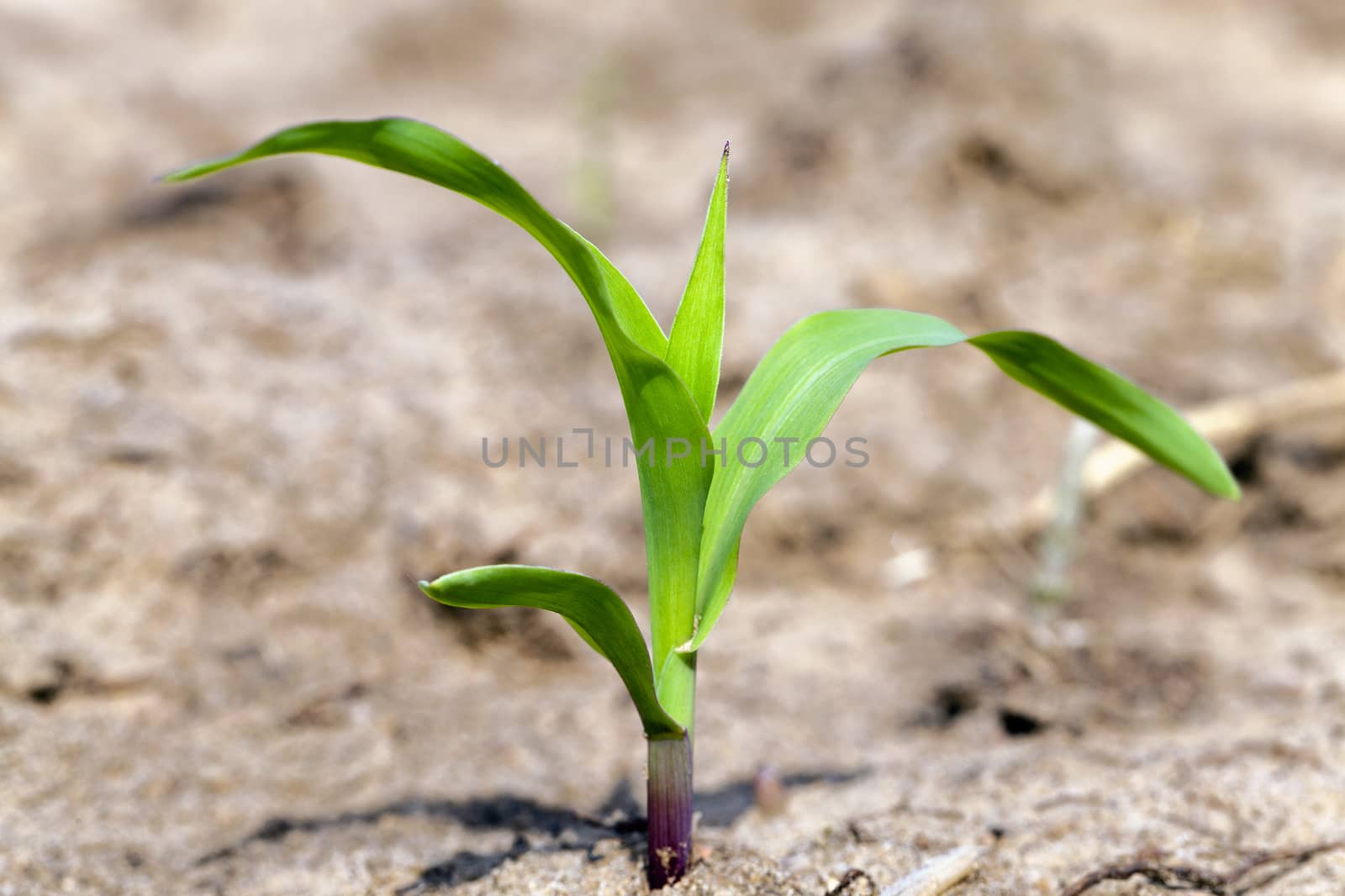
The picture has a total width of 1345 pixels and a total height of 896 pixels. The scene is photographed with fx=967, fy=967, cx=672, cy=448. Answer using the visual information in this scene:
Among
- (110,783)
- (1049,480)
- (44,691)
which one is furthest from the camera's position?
(1049,480)

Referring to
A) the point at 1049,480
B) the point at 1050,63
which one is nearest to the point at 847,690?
the point at 1049,480

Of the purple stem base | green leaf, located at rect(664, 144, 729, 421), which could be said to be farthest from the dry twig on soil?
green leaf, located at rect(664, 144, 729, 421)

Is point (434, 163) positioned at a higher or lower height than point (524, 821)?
higher

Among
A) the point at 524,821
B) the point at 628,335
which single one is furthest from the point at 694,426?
the point at 524,821

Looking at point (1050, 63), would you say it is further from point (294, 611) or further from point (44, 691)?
point (44, 691)

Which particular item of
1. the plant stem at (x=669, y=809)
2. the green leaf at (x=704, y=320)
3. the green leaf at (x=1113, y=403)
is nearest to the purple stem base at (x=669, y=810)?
the plant stem at (x=669, y=809)

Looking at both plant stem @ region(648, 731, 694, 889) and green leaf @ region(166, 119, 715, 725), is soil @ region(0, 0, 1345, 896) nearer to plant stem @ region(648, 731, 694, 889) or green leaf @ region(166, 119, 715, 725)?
plant stem @ region(648, 731, 694, 889)

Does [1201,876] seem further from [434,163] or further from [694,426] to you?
[434,163]
